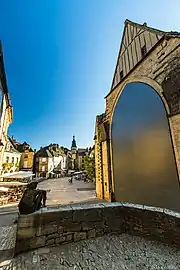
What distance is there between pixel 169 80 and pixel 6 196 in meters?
12.6

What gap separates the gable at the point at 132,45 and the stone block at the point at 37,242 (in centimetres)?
953

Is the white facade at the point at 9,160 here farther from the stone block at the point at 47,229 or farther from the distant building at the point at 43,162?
the stone block at the point at 47,229

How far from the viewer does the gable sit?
8.17m

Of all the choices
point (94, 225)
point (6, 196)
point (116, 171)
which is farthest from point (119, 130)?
point (6, 196)

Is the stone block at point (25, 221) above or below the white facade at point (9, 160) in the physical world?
below

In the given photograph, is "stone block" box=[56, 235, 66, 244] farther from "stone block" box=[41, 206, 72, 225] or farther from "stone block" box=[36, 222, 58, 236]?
"stone block" box=[41, 206, 72, 225]

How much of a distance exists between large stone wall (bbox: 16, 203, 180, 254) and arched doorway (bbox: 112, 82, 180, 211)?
2.87 meters

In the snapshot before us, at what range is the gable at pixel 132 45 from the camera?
817 cm

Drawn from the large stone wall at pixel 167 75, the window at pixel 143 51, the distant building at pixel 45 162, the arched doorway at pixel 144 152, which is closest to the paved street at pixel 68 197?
the arched doorway at pixel 144 152

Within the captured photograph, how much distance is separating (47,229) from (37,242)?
317 millimetres

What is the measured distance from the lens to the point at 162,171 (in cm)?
640

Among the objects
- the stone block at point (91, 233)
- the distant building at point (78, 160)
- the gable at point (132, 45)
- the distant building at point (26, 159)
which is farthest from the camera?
the distant building at point (78, 160)

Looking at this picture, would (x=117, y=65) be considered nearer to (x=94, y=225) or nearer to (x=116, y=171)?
(x=116, y=171)

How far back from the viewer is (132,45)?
9.98 m
